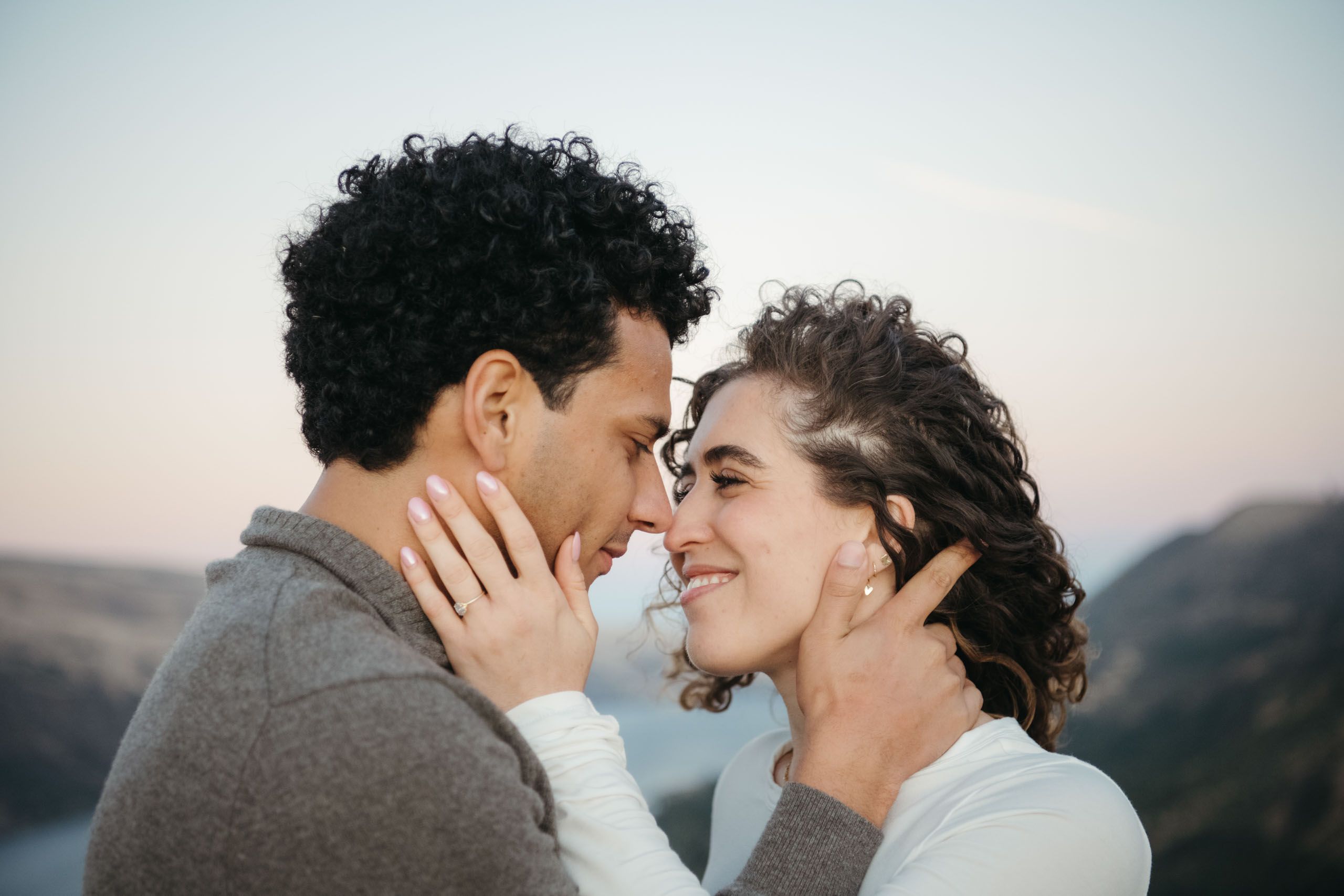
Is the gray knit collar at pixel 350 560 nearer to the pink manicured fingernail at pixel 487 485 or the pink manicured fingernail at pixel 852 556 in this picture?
the pink manicured fingernail at pixel 487 485

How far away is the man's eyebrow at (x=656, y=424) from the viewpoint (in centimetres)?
232

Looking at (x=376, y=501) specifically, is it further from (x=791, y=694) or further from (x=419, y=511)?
(x=791, y=694)

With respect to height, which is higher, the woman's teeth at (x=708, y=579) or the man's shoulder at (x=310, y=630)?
the man's shoulder at (x=310, y=630)

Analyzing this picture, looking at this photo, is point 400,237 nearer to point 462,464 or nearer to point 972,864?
point 462,464

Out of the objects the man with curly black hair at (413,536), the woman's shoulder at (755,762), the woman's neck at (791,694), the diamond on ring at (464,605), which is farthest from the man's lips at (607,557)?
the woman's shoulder at (755,762)

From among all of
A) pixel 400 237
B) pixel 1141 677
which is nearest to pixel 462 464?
pixel 400 237

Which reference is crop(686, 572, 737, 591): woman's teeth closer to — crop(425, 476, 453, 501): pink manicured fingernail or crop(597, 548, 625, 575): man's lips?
crop(597, 548, 625, 575): man's lips

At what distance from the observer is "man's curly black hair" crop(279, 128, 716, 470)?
2.07 m

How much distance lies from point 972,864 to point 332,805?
1.42 meters

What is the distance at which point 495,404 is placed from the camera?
6.90 feet

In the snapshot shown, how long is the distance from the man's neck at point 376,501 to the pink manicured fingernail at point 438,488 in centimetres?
4

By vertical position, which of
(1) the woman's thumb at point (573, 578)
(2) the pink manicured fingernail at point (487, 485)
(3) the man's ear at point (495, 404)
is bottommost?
(1) the woman's thumb at point (573, 578)

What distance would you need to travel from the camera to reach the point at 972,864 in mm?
2031

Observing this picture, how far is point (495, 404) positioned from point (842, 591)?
1.17 m
